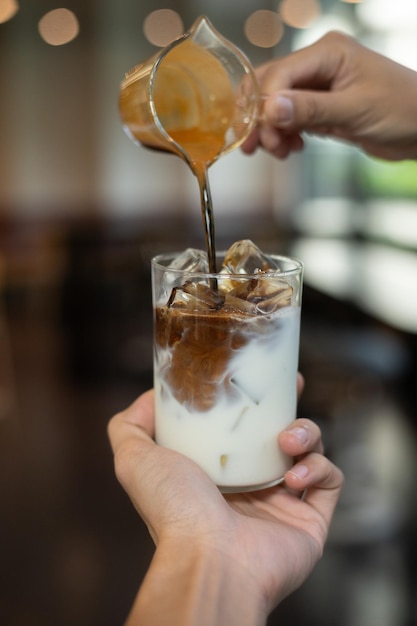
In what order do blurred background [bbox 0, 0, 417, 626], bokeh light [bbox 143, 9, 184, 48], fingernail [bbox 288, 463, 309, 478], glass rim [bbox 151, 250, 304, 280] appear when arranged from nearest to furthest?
1. glass rim [bbox 151, 250, 304, 280]
2. fingernail [bbox 288, 463, 309, 478]
3. blurred background [bbox 0, 0, 417, 626]
4. bokeh light [bbox 143, 9, 184, 48]

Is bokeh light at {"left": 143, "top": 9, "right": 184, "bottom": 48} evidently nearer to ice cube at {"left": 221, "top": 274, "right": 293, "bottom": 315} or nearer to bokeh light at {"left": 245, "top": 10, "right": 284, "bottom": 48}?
bokeh light at {"left": 245, "top": 10, "right": 284, "bottom": 48}

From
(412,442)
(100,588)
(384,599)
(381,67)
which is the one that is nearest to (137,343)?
(412,442)

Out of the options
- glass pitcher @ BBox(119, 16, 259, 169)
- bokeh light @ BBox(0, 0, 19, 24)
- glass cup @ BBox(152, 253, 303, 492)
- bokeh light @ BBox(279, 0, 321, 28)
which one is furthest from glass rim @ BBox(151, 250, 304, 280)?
bokeh light @ BBox(0, 0, 19, 24)

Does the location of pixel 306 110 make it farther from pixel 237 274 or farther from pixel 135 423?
pixel 135 423

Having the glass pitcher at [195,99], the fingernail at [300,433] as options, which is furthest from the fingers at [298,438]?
the glass pitcher at [195,99]

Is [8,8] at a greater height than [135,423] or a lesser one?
greater

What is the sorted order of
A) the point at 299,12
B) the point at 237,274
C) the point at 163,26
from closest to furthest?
the point at 237,274, the point at 299,12, the point at 163,26

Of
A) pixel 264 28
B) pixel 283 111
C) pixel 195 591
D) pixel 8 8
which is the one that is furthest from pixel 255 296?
pixel 8 8
